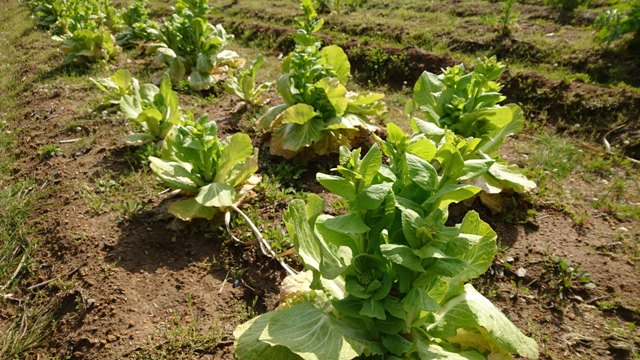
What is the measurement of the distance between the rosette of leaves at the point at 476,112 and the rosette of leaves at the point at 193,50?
368 cm

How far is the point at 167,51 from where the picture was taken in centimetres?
614

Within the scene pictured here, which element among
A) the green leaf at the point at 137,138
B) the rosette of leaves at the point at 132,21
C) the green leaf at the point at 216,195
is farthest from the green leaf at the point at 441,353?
the rosette of leaves at the point at 132,21

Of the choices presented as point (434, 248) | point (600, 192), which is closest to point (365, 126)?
point (600, 192)

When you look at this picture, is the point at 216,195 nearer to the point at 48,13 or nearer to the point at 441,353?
the point at 441,353

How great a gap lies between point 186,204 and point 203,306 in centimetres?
91

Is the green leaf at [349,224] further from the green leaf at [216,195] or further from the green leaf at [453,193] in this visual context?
the green leaf at [216,195]

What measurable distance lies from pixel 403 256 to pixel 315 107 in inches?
105

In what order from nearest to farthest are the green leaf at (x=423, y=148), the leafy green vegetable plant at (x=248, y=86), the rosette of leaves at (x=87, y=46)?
the green leaf at (x=423, y=148), the leafy green vegetable plant at (x=248, y=86), the rosette of leaves at (x=87, y=46)

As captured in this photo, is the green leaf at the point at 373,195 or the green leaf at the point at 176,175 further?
the green leaf at the point at 176,175

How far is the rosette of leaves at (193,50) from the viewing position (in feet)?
19.9

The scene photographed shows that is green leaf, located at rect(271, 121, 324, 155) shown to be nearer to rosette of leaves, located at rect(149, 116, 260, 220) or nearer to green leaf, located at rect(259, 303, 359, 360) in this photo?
rosette of leaves, located at rect(149, 116, 260, 220)

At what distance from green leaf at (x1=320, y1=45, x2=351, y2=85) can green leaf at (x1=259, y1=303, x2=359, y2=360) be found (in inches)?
116

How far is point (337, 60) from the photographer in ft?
14.6

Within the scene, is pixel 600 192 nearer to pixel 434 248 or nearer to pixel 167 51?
pixel 434 248
